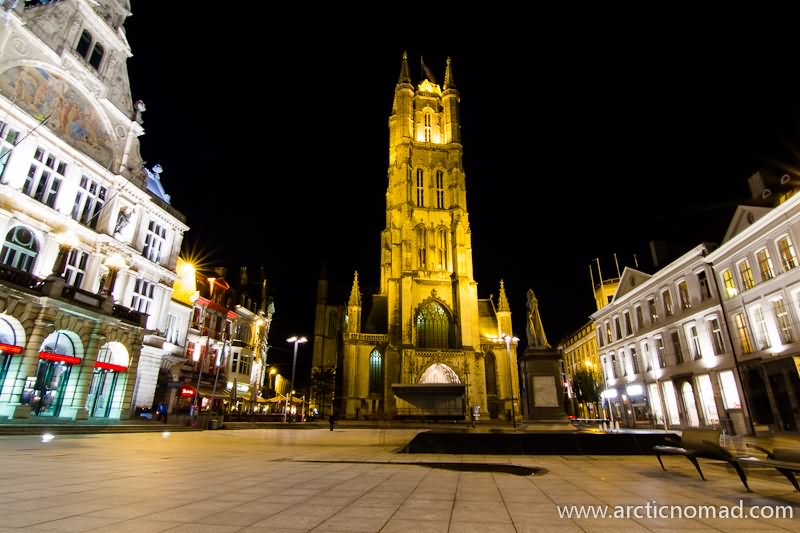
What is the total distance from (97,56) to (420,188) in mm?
41019

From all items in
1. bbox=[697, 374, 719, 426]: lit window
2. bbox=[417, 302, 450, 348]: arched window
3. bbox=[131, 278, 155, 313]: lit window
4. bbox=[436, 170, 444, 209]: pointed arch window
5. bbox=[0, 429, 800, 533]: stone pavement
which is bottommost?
bbox=[0, 429, 800, 533]: stone pavement

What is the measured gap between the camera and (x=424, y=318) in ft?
169

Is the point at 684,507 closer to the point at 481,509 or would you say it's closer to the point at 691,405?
the point at 481,509

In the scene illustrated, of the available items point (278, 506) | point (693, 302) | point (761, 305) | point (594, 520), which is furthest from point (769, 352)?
point (278, 506)

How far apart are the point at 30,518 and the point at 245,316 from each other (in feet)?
134

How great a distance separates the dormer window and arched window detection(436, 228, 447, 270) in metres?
39.9

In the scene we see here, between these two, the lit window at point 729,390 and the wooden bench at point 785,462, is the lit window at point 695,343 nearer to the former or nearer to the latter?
the lit window at point 729,390

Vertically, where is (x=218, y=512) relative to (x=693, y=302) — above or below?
below

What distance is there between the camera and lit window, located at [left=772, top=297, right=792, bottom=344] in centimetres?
1946

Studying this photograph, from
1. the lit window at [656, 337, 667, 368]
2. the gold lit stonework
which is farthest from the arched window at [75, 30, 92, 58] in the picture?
the gold lit stonework

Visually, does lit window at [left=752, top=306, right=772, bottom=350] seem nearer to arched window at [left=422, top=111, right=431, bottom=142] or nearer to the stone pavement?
the stone pavement

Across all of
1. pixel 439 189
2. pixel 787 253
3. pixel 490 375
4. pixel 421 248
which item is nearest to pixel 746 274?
pixel 787 253

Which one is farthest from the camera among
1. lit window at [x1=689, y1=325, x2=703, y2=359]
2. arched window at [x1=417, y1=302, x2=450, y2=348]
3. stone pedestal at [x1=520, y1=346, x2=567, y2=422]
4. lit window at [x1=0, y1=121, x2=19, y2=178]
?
arched window at [x1=417, y1=302, x2=450, y2=348]

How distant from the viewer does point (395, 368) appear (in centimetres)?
4831
